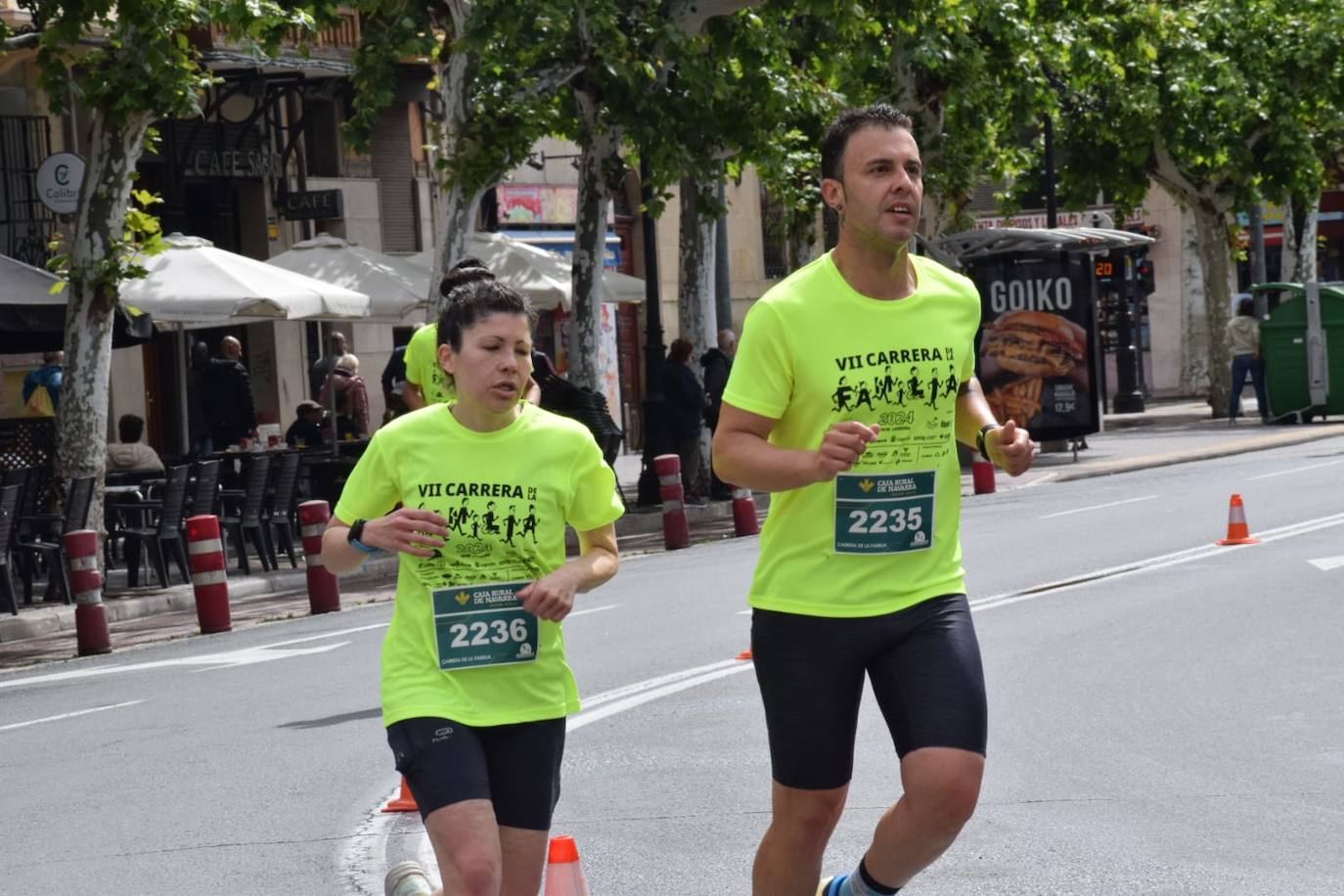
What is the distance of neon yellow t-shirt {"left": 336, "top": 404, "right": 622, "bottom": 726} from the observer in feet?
17.0

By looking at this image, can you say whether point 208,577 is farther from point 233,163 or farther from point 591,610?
point 233,163

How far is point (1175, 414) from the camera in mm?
43219

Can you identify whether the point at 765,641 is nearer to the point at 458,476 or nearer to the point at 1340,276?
the point at 458,476

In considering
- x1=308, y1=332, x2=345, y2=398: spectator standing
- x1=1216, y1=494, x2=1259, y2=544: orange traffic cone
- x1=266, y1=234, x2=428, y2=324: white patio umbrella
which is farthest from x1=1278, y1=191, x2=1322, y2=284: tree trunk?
x1=1216, y1=494, x2=1259, y2=544: orange traffic cone

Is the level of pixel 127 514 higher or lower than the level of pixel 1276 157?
lower

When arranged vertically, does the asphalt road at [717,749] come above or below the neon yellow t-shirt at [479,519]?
below

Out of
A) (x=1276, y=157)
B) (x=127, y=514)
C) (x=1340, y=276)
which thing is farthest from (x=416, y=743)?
(x=1340, y=276)

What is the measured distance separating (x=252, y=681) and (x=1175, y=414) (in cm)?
3233

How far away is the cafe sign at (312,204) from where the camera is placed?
108 ft

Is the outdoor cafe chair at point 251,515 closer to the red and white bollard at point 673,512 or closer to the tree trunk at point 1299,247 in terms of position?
the red and white bollard at point 673,512

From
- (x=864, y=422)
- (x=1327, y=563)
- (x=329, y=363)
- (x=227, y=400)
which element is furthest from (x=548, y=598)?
(x=329, y=363)

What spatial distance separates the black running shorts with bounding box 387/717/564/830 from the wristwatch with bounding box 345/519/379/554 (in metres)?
0.40

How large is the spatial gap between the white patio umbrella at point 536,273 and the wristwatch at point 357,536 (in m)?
21.2

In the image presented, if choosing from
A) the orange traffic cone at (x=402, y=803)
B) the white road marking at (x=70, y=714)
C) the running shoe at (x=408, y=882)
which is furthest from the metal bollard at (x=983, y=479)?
the running shoe at (x=408, y=882)
